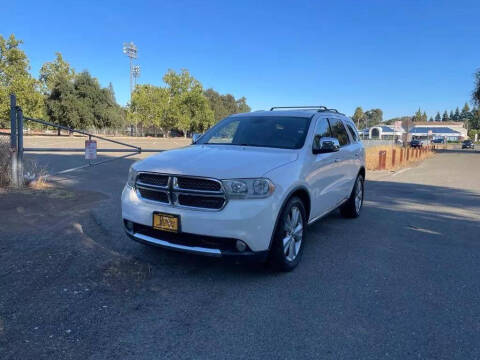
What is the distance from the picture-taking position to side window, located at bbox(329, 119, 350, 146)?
5931 mm

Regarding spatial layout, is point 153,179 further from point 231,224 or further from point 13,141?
point 13,141

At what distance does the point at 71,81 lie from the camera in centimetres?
5588

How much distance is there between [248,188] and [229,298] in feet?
3.44

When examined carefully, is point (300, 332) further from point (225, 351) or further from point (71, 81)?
point (71, 81)

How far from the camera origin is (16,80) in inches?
1674

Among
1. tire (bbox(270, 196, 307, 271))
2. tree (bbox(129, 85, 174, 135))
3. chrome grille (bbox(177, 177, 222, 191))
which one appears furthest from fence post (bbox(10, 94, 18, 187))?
tree (bbox(129, 85, 174, 135))

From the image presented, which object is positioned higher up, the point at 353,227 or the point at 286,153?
the point at 286,153

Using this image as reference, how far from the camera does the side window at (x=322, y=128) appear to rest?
5.11 meters

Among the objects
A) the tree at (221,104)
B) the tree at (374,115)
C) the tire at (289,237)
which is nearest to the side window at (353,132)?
the tire at (289,237)

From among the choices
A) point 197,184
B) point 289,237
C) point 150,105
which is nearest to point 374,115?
point 150,105

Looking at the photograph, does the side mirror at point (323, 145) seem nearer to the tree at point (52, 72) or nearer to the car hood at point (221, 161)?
the car hood at point (221, 161)

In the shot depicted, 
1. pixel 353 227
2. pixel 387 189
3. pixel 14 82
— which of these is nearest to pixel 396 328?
pixel 353 227

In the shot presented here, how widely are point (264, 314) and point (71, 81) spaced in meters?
60.3

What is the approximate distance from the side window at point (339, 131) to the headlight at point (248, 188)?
2562 mm
